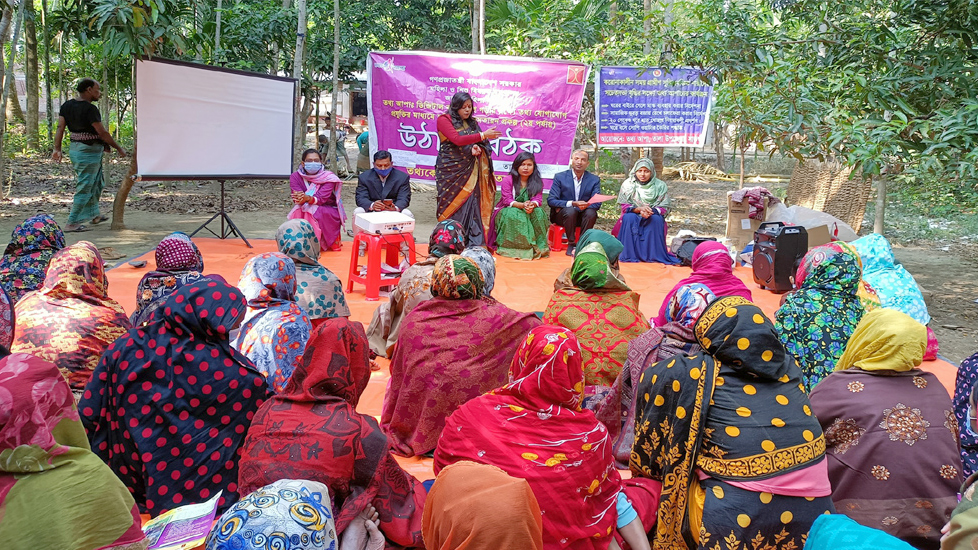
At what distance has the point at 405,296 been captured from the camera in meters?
→ 3.88

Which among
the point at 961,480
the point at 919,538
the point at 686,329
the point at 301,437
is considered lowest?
the point at 919,538

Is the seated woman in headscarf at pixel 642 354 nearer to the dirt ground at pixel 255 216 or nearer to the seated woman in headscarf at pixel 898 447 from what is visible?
the seated woman in headscarf at pixel 898 447

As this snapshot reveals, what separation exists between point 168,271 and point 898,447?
321 centimetres

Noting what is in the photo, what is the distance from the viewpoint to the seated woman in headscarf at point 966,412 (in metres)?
2.42

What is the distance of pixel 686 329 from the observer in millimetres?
2770

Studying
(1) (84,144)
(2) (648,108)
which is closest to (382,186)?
(1) (84,144)

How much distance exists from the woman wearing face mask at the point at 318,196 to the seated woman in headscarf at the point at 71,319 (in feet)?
11.3

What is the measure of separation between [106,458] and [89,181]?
5652mm

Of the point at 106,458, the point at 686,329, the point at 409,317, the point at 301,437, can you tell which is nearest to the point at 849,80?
the point at 686,329

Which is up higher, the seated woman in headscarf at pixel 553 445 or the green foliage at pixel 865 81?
the green foliage at pixel 865 81

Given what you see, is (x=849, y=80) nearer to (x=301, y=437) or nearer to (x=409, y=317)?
(x=409, y=317)

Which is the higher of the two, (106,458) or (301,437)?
(301,437)

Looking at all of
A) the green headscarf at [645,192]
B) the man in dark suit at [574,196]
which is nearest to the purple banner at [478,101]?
the man in dark suit at [574,196]

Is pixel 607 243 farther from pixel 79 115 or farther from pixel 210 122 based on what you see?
pixel 79 115
